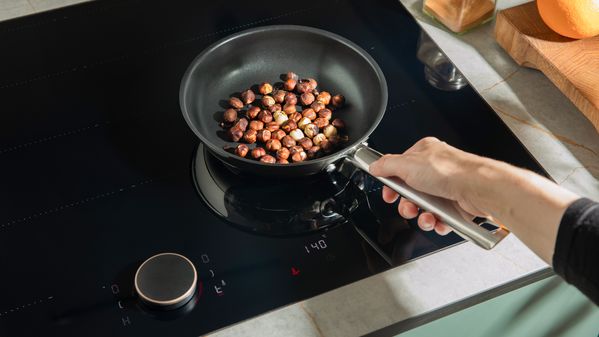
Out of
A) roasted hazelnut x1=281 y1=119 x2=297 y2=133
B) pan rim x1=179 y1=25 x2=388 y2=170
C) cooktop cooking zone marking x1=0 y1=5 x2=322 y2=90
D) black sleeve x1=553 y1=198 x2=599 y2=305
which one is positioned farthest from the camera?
cooktop cooking zone marking x1=0 y1=5 x2=322 y2=90

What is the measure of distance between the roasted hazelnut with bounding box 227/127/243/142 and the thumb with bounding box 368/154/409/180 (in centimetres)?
18

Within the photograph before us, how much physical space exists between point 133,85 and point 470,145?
0.46 meters

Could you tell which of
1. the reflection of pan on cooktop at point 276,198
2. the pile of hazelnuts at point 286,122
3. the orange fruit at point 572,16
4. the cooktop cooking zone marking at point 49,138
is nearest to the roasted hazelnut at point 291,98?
the pile of hazelnuts at point 286,122

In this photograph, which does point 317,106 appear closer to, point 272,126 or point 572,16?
point 272,126

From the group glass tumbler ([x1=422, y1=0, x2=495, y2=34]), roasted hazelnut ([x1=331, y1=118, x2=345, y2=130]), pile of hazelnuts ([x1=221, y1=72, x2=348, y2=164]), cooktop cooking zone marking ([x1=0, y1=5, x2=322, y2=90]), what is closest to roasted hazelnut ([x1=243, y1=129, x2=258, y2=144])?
pile of hazelnuts ([x1=221, y1=72, x2=348, y2=164])

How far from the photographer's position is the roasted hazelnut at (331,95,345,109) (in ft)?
3.24

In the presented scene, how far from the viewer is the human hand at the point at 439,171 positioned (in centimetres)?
74

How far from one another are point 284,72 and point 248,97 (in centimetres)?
8

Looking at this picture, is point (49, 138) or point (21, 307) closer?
point (21, 307)

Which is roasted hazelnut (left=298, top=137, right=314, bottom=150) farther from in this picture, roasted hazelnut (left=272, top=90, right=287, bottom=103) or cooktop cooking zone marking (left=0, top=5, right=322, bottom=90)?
cooktop cooking zone marking (left=0, top=5, right=322, bottom=90)

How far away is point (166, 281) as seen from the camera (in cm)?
80

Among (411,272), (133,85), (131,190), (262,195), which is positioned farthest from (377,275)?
(133,85)

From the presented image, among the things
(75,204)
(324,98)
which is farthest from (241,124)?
(75,204)

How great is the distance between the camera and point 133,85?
1048 millimetres
